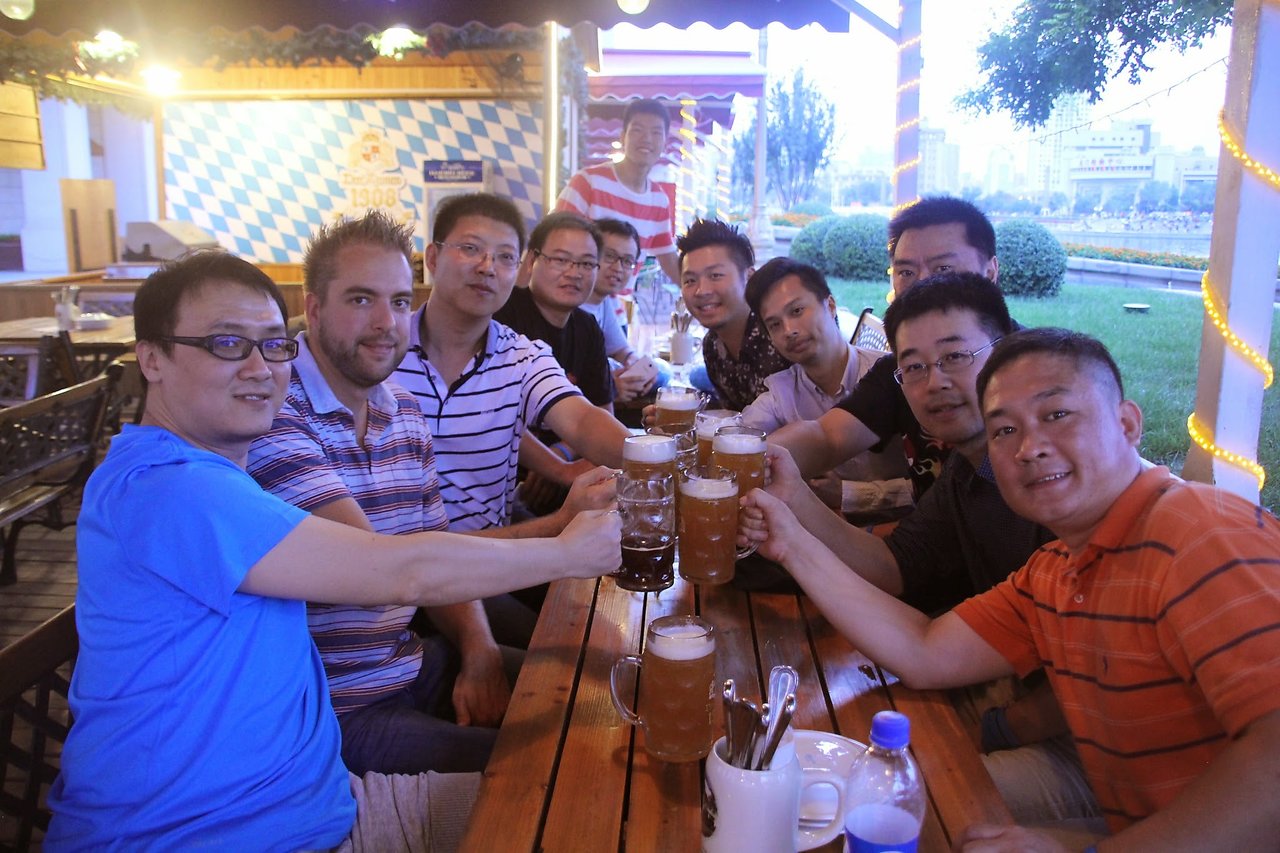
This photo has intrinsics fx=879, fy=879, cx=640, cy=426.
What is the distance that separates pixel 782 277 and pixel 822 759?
2.08m

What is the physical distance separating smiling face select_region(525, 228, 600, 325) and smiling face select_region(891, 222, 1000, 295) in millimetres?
1272

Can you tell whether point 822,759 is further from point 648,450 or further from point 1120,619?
point 648,450

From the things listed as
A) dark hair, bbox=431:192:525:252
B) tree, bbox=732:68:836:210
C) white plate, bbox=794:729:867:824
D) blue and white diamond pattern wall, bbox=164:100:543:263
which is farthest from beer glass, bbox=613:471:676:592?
tree, bbox=732:68:836:210

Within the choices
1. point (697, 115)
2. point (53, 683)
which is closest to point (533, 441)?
point (53, 683)

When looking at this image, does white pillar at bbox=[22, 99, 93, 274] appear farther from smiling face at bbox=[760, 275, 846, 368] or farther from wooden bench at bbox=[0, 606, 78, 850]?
wooden bench at bbox=[0, 606, 78, 850]

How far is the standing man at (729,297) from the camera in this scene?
3.51 metres

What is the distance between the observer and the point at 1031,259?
7234 mm

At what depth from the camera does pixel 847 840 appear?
94 centimetres

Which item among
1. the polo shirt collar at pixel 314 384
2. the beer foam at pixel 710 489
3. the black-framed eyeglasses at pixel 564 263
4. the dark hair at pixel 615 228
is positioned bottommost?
the beer foam at pixel 710 489

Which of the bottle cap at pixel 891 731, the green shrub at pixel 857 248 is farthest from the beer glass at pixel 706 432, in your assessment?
the green shrub at pixel 857 248

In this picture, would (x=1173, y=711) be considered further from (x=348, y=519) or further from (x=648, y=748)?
(x=348, y=519)

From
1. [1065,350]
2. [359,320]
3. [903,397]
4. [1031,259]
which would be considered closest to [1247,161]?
[903,397]

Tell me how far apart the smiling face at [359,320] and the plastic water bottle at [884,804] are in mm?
1429

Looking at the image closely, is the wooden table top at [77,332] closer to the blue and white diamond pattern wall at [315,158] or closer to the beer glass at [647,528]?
the blue and white diamond pattern wall at [315,158]
